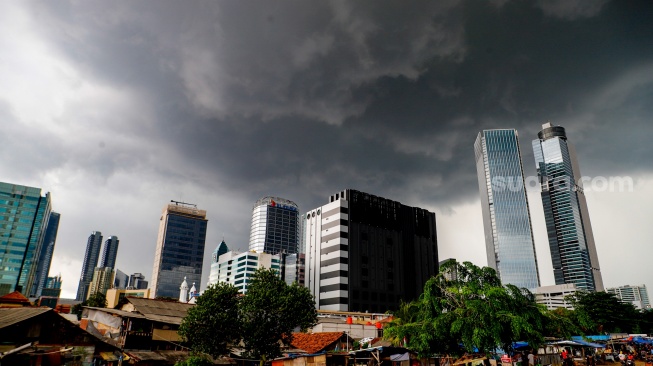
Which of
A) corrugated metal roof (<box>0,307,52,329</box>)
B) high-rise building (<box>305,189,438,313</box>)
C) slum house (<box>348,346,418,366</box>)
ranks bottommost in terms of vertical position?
slum house (<box>348,346,418,366</box>)

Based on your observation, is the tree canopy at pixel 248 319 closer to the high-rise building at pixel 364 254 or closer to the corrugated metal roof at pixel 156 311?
the corrugated metal roof at pixel 156 311

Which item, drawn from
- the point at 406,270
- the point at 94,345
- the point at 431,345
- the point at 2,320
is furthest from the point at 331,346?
the point at 406,270

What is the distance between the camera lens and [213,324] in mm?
32156

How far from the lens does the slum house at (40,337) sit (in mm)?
14820

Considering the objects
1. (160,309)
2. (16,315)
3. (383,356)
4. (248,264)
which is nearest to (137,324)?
(160,309)

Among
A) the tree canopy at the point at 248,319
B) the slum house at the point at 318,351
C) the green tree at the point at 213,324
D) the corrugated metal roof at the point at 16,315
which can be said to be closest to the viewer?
the corrugated metal roof at the point at 16,315

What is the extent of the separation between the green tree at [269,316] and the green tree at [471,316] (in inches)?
354

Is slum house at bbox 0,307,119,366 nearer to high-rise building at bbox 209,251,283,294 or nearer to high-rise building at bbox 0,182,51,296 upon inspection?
high-rise building at bbox 0,182,51,296

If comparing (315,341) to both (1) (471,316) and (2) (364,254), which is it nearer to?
(1) (471,316)

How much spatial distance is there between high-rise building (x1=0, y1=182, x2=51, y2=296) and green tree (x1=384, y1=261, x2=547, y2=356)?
156902 mm

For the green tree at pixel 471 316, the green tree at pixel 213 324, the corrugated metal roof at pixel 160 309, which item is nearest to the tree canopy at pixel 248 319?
the green tree at pixel 213 324

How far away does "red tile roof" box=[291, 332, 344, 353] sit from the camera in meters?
35.2

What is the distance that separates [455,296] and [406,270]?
9891cm

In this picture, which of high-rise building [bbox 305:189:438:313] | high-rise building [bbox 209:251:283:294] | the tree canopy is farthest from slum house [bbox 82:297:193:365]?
high-rise building [bbox 209:251:283:294]
